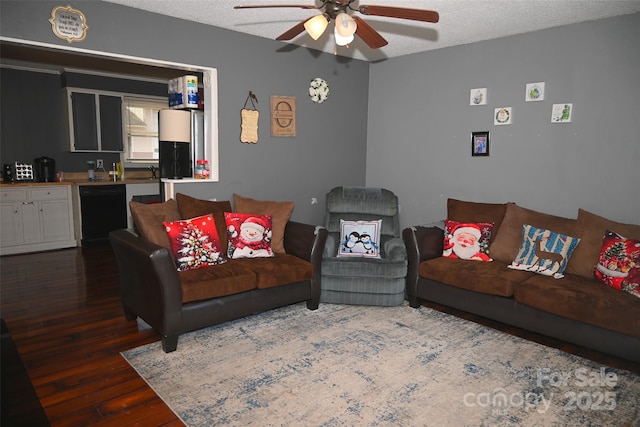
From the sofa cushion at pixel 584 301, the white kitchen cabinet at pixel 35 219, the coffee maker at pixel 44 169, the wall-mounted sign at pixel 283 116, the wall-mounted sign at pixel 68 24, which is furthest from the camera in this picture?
the coffee maker at pixel 44 169

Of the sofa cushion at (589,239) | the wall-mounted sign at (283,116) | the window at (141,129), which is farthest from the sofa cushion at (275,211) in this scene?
the window at (141,129)

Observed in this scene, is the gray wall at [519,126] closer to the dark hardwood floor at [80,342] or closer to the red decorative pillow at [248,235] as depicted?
the dark hardwood floor at [80,342]

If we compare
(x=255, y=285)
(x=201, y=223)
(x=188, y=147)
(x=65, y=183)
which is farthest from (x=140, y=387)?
(x=65, y=183)

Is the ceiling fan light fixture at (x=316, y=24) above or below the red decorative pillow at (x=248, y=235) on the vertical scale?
above

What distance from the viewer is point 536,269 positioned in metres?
3.30

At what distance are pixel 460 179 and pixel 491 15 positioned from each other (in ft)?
5.32

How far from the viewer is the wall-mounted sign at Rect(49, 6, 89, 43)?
3094 mm

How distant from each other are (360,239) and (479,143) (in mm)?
1563

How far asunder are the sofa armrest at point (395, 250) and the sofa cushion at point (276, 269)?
2.43ft

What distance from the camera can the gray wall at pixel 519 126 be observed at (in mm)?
3426

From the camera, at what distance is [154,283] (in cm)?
278

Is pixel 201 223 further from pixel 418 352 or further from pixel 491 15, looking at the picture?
pixel 491 15

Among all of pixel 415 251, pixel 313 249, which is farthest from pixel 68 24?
pixel 415 251

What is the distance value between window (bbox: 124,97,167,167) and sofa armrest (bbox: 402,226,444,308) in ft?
16.0
